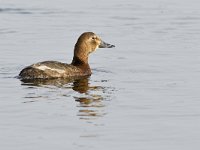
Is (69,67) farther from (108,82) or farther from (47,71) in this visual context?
(108,82)

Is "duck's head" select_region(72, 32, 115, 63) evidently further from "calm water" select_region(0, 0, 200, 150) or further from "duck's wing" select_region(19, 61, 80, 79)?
"duck's wing" select_region(19, 61, 80, 79)

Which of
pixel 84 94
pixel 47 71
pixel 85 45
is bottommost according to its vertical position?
pixel 84 94

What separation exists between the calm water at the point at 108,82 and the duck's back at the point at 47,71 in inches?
12.6

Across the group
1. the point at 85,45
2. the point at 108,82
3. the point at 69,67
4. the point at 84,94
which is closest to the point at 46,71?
the point at 69,67

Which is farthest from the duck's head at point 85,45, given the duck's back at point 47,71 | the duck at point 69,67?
the duck's back at point 47,71

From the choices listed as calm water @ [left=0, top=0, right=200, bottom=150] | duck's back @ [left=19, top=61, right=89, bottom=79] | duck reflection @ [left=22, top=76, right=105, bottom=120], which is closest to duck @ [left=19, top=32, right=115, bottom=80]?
duck's back @ [left=19, top=61, right=89, bottom=79]

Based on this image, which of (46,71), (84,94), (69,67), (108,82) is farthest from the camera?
(69,67)

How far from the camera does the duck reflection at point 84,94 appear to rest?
12792mm

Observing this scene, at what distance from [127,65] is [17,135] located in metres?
7.29

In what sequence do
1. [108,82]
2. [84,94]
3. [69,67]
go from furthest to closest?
[69,67] → [108,82] → [84,94]

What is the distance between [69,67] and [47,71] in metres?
0.69

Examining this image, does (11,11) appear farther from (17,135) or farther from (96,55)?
(17,135)

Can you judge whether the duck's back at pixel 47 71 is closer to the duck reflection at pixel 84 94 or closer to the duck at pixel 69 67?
the duck at pixel 69 67

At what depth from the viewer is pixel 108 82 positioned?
1612 cm
